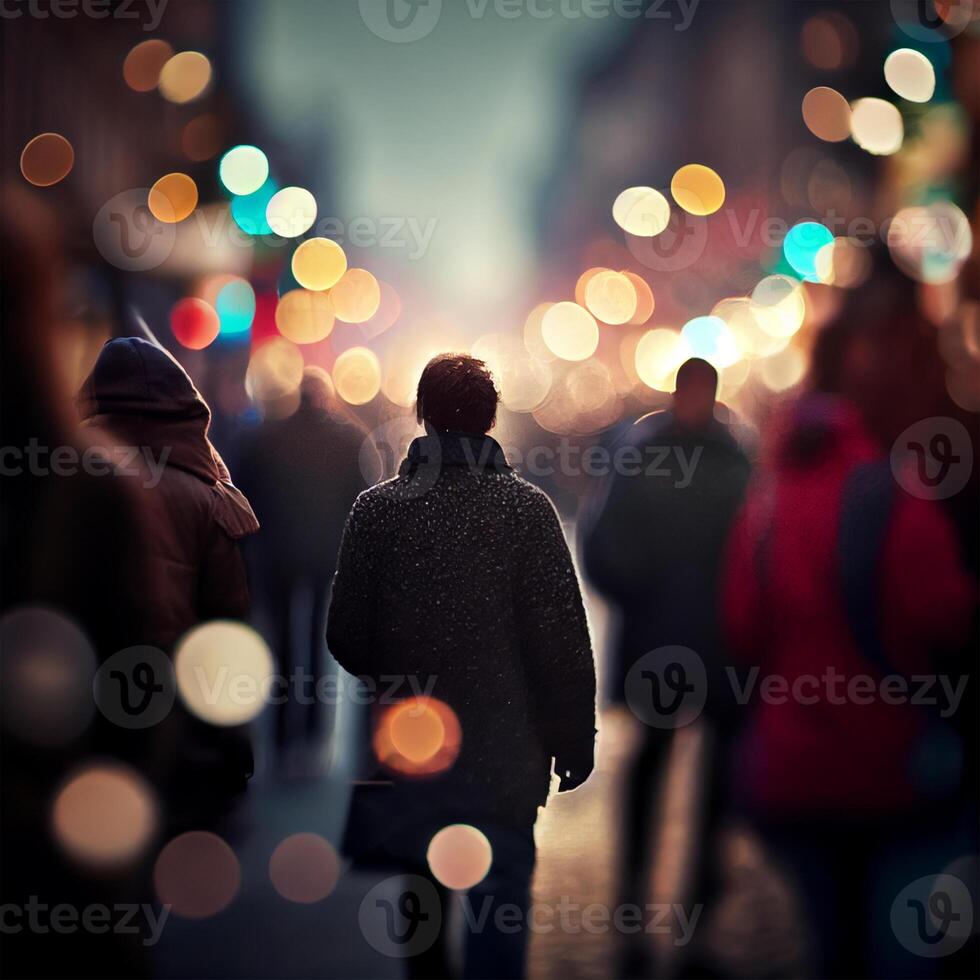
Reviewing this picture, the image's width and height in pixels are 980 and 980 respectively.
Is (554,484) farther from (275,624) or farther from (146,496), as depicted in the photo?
(146,496)

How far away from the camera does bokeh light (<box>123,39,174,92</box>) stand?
32.6m

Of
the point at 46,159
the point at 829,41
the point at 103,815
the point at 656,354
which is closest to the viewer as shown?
the point at 103,815

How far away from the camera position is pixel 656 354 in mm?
74250

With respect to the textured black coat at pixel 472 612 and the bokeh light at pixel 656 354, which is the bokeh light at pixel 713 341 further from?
the textured black coat at pixel 472 612

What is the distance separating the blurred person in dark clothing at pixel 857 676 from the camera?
11.4 feet

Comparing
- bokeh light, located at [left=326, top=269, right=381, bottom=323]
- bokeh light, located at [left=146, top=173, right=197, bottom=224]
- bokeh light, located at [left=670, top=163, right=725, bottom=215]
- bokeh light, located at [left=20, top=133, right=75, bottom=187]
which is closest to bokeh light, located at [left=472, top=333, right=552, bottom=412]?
bokeh light, located at [left=326, top=269, right=381, bottom=323]

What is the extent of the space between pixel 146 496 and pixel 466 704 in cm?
106

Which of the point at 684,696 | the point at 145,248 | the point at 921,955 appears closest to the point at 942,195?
the point at 145,248

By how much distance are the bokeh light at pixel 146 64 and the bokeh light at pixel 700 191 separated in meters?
36.8

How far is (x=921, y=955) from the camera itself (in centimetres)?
365

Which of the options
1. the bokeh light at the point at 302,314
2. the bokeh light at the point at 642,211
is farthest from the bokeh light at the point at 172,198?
the bokeh light at the point at 642,211

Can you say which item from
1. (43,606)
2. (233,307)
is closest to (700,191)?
(233,307)

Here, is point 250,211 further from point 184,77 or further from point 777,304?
point 777,304

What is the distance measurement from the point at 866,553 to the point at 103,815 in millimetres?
1956
